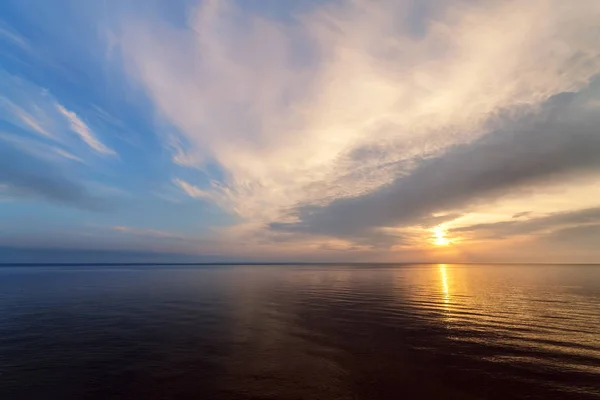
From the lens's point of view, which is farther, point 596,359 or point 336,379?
point 596,359

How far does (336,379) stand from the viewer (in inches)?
723

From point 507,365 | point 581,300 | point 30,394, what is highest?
point 581,300

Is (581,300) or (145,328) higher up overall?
(581,300)

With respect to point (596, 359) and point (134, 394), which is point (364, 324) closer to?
point (596, 359)

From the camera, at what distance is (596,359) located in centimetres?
2148

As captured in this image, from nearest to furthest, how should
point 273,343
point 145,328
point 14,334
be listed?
point 273,343
point 14,334
point 145,328

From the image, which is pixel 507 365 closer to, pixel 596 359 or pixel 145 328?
pixel 596 359

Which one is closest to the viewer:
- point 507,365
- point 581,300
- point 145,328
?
point 507,365

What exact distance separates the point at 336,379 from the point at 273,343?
28.7 feet

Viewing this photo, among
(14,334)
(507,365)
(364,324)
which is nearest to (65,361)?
(14,334)

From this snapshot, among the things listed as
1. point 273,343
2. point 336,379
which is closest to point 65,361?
point 273,343

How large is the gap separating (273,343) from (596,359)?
23.4 meters

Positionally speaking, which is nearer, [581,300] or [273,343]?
[273,343]

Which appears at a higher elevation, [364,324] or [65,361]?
[364,324]
